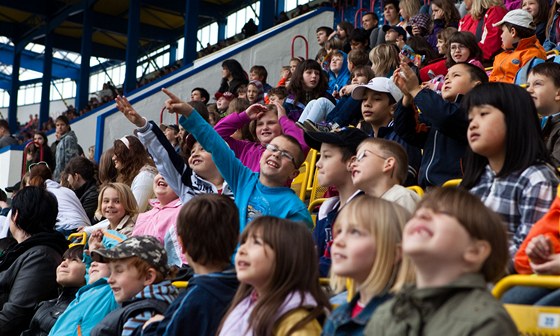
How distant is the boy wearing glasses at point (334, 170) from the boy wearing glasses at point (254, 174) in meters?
0.24

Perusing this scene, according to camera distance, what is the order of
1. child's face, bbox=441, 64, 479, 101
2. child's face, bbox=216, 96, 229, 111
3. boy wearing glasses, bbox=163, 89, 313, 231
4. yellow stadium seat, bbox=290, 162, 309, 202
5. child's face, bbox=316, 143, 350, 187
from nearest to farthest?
1. child's face, bbox=316, 143, 350, 187
2. boy wearing glasses, bbox=163, 89, 313, 231
3. child's face, bbox=441, 64, 479, 101
4. yellow stadium seat, bbox=290, 162, 309, 202
5. child's face, bbox=216, 96, 229, 111

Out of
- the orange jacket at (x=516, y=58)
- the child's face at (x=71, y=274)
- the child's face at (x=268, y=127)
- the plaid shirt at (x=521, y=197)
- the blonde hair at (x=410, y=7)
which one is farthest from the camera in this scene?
the blonde hair at (x=410, y=7)

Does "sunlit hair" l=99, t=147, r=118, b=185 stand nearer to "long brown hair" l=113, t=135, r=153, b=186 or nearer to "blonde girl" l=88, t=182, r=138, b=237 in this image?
"long brown hair" l=113, t=135, r=153, b=186

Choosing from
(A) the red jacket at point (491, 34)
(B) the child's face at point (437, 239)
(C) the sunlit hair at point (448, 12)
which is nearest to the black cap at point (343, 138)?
(B) the child's face at point (437, 239)

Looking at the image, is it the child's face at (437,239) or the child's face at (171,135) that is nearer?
the child's face at (437,239)

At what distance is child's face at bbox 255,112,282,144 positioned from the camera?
693cm

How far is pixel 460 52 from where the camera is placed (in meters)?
7.70

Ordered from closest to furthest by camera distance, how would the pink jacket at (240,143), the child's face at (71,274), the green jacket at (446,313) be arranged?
1. the green jacket at (446,313)
2. the child's face at (71,274)
3. the pink jacket at (240,143)

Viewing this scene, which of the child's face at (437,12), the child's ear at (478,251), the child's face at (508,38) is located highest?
the child's face at (437,12)


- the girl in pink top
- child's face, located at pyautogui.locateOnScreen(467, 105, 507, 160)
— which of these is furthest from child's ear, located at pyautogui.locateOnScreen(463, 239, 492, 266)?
the girl in pink top

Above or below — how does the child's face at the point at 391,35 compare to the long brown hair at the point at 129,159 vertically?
above

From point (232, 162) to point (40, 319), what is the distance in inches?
65.7

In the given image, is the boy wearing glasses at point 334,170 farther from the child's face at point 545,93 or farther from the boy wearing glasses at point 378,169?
the child's face at point 545,93

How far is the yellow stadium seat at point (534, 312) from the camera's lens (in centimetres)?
310
